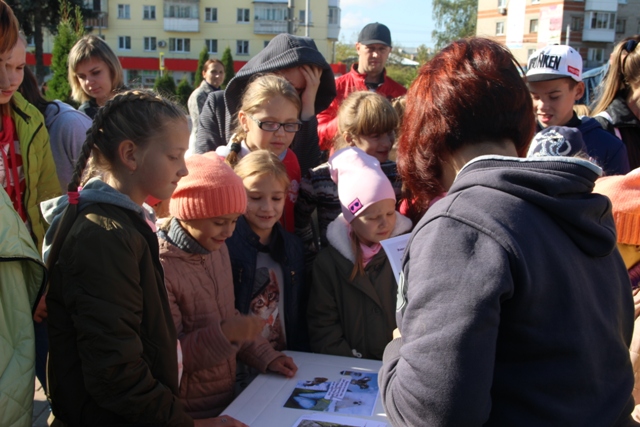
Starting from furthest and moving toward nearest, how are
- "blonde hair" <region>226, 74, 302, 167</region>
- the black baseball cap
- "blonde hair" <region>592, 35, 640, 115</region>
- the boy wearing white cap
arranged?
1. the black baseball cap
2. "blonde hair" <region>592, 35, 640, 115</region>
3. the boy wearing white cap
4. "blonde hair" <region>226, 74, 302, 167</region>

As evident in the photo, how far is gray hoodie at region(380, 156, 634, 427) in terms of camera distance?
109 centimetres

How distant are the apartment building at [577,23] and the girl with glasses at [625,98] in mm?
43809

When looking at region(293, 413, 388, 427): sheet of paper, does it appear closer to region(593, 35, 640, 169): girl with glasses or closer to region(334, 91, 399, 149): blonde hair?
region(334, 91, 399, 149): blonde hair

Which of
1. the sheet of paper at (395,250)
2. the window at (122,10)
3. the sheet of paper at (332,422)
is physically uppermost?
the window at (122,10)

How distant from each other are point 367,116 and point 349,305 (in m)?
1.10

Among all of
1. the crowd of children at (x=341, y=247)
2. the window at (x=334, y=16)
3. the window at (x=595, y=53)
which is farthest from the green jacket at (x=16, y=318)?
the window at (x=334, y=16)

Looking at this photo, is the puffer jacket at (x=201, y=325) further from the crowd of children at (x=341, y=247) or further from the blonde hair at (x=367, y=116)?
the blonde hair at (x=367, y=116)

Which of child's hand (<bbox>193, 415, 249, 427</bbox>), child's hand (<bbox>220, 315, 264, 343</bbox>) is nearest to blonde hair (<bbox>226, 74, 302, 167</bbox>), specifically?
child's hand (<bbox>220, 315, 264, 343</bbox>)

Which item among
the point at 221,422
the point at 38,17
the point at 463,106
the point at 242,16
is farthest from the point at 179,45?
the point at 463,106

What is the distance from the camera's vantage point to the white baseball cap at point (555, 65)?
3.26m

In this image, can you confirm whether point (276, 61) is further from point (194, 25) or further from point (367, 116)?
point (194, 25)

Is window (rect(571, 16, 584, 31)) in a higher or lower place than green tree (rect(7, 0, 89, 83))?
higher

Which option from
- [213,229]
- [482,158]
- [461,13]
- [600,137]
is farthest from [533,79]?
[461,13]

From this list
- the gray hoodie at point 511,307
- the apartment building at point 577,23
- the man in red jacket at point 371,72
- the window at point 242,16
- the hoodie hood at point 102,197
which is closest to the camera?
the gray hoodie at point 511,307
